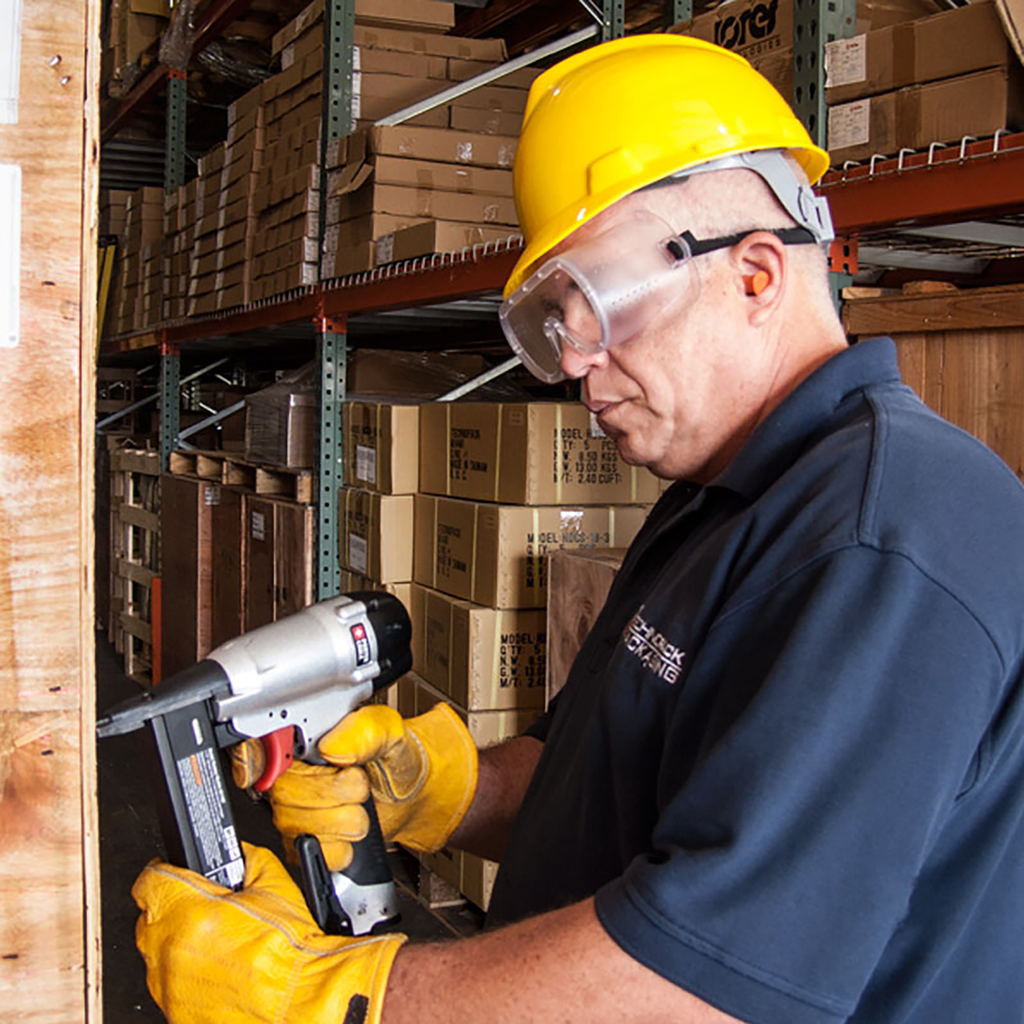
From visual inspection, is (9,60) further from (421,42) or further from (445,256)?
(421,42)

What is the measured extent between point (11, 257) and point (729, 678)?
0.81 metres

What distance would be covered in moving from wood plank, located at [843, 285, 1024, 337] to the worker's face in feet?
3.40

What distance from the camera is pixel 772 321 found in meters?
1.26

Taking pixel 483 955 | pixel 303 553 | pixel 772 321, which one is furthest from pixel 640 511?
pixel 483 955

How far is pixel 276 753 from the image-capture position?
175 centimetres

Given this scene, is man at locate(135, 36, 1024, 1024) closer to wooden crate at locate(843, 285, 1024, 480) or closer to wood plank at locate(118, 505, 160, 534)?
wooden crate at locate(843, 285, 1024, 480)

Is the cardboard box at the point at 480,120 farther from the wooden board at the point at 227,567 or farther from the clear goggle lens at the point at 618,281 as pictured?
the clear goggle lens at the point at 618,281

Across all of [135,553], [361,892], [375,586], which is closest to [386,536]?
[375,586]

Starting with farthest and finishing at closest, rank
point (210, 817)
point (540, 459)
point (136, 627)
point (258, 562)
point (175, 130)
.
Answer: point (136, 627) < point (175, 130) < point (258, 562) < point (540, 459) < point (210, 817)

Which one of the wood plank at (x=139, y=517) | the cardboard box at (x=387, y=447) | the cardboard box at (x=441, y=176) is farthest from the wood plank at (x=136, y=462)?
the cardboard box at (x=441, y=176)

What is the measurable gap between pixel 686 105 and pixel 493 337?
13.2 feet

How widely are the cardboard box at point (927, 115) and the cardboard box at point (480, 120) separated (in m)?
2.04

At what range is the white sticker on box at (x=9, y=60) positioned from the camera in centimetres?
104

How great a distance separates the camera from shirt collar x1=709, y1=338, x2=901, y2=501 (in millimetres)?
1164
